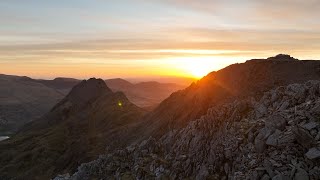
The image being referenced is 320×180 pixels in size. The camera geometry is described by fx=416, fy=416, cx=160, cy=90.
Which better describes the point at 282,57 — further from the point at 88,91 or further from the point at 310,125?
the point at 88,91

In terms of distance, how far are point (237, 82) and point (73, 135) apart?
68.4 metres

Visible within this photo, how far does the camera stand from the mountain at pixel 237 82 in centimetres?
A: 6031

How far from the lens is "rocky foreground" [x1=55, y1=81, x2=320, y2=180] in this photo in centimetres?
3284

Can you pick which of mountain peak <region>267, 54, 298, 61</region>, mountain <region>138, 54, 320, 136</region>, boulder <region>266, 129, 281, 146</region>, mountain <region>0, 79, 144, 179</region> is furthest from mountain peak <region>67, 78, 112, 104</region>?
boulder <region>266, 129, 281, 146</region>

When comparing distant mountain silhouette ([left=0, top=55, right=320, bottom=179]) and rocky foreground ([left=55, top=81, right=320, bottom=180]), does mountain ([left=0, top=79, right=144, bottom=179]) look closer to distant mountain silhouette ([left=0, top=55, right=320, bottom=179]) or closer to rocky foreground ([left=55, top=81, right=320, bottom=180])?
distant mountain silhouette ([left=0, top=55, right=320, bottom=179])

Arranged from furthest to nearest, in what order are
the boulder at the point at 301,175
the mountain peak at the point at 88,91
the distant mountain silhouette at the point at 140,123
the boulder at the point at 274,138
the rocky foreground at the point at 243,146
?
the mountain peak at the point at 88,91, the distant mountain silhouette at the point at 140,123, the boulder at the point at 274,138, the rocky foreground at the point at 243,146, the boulder at the point at 301,175

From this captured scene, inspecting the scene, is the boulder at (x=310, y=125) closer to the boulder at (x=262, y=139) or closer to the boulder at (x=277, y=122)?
the boulder at (x=277, y=122)

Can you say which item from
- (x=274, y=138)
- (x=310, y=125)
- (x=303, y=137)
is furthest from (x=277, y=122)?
(x=303, y=137)

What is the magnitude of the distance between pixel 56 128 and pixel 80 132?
17.4 meters

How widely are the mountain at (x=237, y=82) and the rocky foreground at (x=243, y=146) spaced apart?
10.7 meters

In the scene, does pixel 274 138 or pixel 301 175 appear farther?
pixel 274 138

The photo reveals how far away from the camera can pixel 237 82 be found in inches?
2616

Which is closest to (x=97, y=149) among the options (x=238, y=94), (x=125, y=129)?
(x=125, y=129)

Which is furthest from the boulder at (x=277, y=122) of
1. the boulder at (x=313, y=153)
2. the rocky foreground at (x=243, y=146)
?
the boulder at (x=313, y=153)
